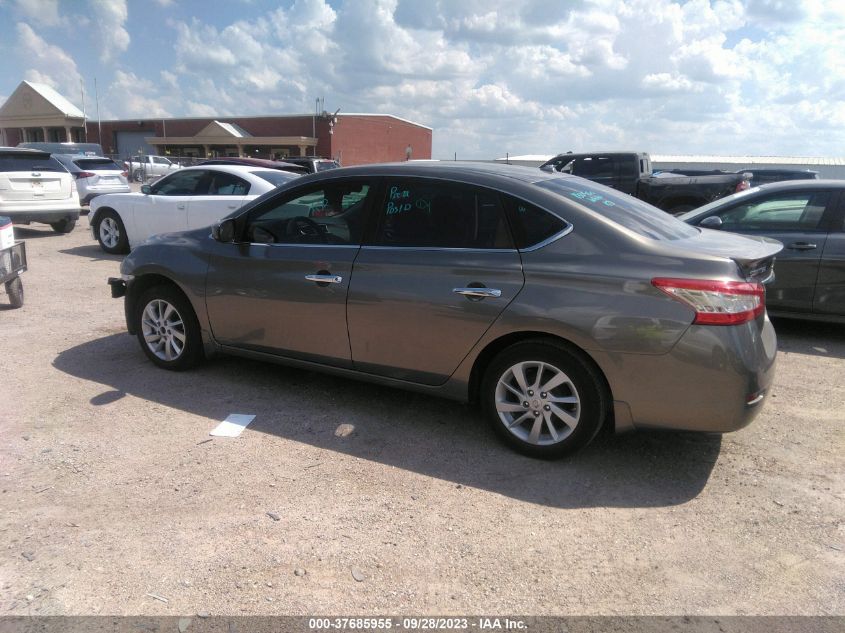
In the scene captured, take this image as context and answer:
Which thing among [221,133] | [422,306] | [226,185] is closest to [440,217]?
[422,306]

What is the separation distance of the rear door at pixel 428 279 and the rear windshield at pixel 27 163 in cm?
1037

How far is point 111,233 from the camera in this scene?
1060cm

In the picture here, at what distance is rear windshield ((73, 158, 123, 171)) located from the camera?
57.0 feet

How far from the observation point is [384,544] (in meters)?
2.99

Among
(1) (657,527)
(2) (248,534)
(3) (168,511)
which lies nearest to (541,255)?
(1) (657,527)

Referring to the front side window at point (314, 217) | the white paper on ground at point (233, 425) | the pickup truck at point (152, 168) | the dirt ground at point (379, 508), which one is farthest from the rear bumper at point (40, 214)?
the pickup truck at point (152, 168)

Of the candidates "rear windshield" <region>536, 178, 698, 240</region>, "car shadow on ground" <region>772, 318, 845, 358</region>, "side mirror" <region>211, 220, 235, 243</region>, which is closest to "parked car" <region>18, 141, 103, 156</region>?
"side mirror" <region>211, 220, 235, 243</region>

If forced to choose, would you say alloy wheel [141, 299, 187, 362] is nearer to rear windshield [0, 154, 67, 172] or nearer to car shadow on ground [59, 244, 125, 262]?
car shadow on ground [59, 244, 125, 262]

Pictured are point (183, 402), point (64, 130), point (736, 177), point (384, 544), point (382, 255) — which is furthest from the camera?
point (64, 130)

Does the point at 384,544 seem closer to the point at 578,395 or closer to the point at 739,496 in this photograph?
the point at 578,395

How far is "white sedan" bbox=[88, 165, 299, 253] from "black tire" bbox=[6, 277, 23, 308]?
2814 mm

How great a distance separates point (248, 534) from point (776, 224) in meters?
6.07

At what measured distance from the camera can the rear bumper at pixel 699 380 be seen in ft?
10.8

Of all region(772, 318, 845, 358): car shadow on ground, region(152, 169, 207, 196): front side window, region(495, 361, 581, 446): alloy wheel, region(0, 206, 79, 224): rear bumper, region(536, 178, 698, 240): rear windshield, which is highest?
region(152, 169, 207, 196): front side window
